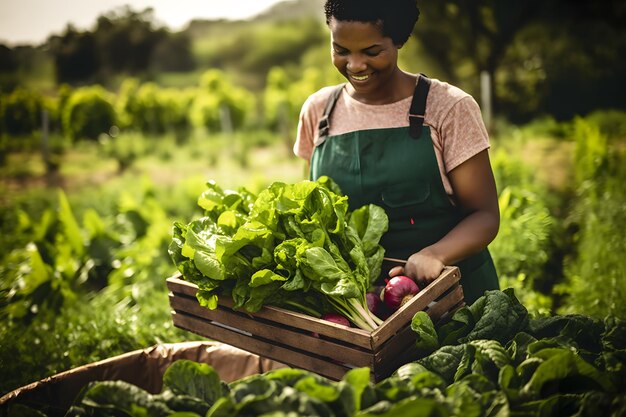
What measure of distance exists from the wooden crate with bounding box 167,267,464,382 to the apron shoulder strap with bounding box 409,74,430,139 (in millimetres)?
638

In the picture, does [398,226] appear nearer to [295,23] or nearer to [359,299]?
[359,299]

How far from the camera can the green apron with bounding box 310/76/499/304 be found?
2.40m

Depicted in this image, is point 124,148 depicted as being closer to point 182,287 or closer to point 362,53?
point 182,287

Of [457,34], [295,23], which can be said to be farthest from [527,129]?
[295,23]

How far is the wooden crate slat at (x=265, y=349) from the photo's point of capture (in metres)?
1.90

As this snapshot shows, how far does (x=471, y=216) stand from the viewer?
2.36 meters

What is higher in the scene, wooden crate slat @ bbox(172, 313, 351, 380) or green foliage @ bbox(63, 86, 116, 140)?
green foliage @ bbox(63, 86, 116, 140)

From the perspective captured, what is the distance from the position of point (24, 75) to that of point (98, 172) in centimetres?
408

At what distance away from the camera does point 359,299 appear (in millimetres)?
2055

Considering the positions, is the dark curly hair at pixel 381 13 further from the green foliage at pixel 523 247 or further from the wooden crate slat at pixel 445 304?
the green foliage at pixel 523 247

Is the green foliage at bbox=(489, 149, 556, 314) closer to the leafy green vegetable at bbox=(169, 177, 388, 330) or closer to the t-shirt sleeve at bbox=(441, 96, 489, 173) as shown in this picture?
the t-shirt sleeve at bbox=(441, 96, 489, 173)

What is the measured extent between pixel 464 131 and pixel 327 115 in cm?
68

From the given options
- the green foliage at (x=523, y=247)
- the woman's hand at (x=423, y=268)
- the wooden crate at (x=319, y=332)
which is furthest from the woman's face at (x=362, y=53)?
the green foliage at (x=523, y=247)

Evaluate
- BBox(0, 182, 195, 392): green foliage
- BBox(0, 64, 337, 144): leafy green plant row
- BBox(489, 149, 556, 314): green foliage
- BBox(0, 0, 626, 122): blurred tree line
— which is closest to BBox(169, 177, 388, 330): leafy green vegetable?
BBox(0, 182, 195, 392): green foliage
